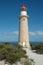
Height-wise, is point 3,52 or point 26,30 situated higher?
point 26,30

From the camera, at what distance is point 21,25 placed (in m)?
29.5

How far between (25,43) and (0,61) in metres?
16.3

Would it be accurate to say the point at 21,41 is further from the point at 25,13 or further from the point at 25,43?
the point at 25,13

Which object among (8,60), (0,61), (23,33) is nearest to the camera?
(8,60)

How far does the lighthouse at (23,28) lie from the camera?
96.0 ft

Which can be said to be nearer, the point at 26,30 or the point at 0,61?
the point at 0,61

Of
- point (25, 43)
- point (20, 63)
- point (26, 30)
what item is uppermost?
point (26, 30)

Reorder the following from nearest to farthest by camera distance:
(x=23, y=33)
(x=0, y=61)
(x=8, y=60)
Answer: (x=8, y=60)
(x=0, y=61)
(x=23, y=33)

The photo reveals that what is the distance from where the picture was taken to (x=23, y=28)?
96.0 feet

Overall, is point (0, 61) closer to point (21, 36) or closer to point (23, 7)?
point (21, 36)

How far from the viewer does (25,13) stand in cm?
3005

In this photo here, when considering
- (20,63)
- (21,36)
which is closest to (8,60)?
(20,63)

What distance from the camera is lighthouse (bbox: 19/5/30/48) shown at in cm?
2927

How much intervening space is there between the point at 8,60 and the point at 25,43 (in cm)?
1765
